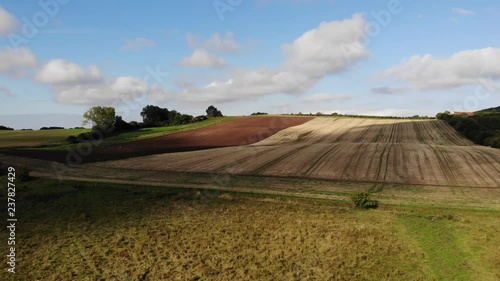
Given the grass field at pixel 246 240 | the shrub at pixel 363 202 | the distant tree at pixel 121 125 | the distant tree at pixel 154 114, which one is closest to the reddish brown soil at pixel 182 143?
the distant tree at pixel 121 125

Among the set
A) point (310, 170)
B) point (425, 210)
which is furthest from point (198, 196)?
point (425, 210)

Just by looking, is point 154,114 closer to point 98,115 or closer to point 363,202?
point 98,115

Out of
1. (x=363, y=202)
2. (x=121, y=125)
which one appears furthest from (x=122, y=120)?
(x=363, y=202)

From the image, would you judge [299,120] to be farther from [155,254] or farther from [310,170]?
[155,254]

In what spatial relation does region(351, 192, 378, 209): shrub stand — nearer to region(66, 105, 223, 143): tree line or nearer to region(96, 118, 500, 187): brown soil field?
region(96, 118, 500, 187): brown soil field

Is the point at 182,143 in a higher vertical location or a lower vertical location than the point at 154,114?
lower

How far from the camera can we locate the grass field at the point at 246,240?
16.2 metres

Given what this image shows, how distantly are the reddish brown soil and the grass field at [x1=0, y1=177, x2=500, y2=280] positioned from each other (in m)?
25.1

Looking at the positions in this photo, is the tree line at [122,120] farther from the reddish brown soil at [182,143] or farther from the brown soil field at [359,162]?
the brown soil field at [359,162]

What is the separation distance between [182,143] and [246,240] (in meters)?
49.8

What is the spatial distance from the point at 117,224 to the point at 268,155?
28530 millimetres

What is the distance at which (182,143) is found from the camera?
2660 inches


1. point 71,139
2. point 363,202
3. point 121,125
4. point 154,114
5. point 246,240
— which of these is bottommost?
point 246,240

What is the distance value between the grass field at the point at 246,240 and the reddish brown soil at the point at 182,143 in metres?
25.1
